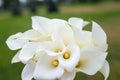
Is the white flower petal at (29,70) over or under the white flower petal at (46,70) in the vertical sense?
under

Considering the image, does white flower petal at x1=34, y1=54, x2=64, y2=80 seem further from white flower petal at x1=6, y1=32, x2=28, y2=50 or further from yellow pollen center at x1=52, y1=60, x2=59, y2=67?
white flower petal at x1=6, y1=32, x2=28, y2=50

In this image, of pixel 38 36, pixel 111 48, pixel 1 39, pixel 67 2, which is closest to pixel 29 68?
pixel 38 36

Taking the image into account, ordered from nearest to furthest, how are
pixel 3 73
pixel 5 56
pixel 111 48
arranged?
pixel 3 73 → pixel 5 56 → pixel 111 48

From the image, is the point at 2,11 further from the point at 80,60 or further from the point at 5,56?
the point at 80,60

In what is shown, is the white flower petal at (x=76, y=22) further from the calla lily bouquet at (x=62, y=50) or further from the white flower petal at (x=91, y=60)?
the white flower petal at (x=91, y=60)

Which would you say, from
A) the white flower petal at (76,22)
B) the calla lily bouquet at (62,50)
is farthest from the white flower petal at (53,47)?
the white flower petal at (76,22)

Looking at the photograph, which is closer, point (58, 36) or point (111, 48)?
point (58, 36)

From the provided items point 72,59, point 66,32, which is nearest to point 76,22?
point 66,32

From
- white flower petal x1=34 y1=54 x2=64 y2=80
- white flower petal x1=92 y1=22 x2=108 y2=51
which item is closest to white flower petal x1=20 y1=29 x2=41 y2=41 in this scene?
white flower petal x1=34 y1=54 x2=64 y2=80
